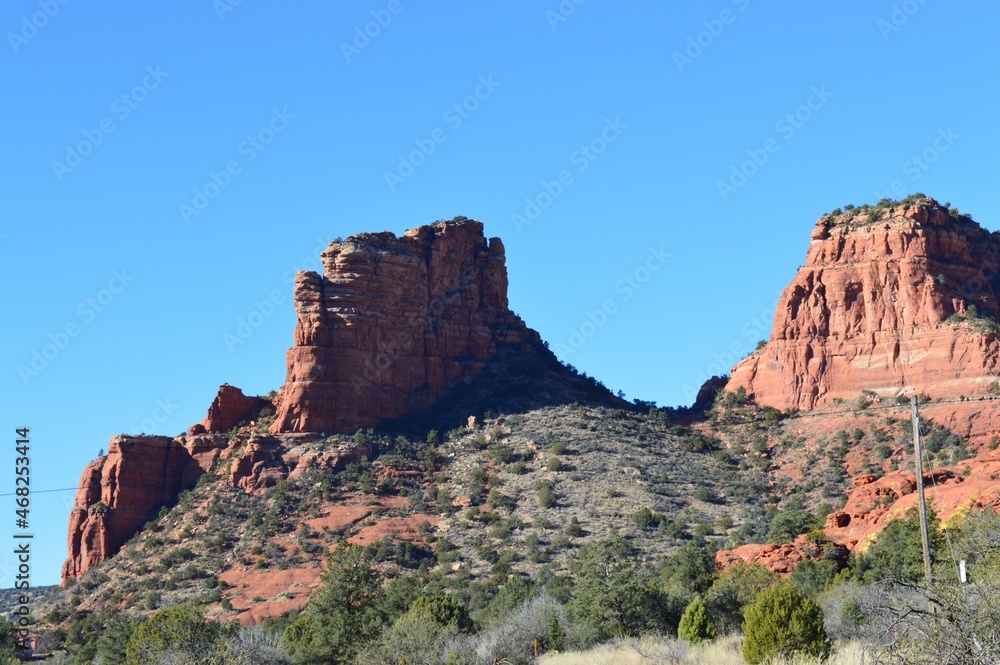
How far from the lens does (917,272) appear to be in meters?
96.9

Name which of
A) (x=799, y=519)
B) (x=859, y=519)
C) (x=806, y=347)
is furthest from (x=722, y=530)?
(x=806, y=347)

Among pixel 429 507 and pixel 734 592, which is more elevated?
pixel 429 507

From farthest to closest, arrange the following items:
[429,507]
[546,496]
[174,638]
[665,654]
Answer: [429,507], [546,496], [174,638], [665,654]

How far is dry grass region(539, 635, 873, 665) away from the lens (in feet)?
135

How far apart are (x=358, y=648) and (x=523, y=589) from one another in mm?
19235

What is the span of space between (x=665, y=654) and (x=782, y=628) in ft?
12.0

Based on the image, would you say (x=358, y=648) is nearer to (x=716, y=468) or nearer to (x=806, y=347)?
(x=716, y=468)

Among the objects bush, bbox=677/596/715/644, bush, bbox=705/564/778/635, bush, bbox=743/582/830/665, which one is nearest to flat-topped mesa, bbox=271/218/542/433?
bush, bbox=705/564/778/635

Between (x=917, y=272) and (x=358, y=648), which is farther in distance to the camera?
(x=917, y=272)

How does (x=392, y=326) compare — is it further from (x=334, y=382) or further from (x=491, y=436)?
(x=491, y=436)

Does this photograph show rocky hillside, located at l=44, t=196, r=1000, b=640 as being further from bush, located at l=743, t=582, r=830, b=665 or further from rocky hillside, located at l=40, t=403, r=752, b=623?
bush, located at l=743, t=582, r=830, b=665

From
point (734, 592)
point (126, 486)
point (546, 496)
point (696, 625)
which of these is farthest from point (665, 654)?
point (126, 486)

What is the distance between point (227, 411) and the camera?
102m

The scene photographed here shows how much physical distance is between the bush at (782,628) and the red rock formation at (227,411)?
2492 inches
